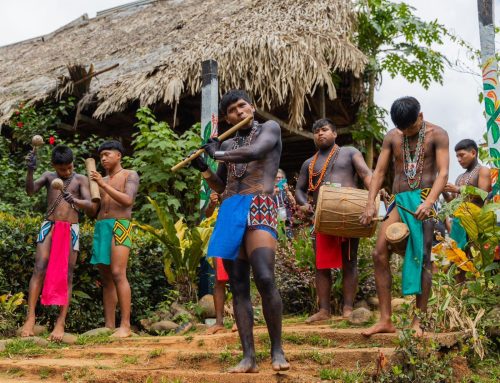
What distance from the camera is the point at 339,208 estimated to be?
544 cm

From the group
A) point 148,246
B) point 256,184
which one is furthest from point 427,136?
point 148,246

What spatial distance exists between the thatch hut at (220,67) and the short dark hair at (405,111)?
4.90 metres

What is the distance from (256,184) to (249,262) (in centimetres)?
46

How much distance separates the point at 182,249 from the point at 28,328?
6.24 feet

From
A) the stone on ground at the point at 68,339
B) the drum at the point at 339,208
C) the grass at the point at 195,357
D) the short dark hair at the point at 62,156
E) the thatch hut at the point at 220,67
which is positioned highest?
the thatch hut at the point at 220,67

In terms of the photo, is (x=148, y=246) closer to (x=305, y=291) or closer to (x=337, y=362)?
(x=305, y=291)

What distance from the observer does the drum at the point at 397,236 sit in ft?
14.5

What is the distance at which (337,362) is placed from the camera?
Result: 13.3 ft

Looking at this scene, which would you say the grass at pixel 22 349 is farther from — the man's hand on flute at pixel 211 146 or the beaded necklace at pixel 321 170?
the beaded necklace at pixel 321 170

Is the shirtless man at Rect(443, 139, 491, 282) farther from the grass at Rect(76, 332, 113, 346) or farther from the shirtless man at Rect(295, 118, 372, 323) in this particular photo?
the grass at Rect(76, 332, 113, 346)

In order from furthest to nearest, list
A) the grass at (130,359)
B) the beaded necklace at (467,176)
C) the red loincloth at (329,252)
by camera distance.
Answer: the beaded necklace at (467,176) < the red loincloth at (329,252) < the grass at (130,359)

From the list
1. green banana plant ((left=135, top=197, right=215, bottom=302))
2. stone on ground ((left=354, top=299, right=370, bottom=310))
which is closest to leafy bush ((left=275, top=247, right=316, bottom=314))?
stone on ground ((left=354, top=299, right=370, bottom=310))

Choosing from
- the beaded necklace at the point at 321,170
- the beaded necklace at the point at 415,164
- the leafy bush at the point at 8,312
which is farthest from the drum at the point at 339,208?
the leafy bush at the point at 8,312

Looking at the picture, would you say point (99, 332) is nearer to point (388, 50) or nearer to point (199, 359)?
point (199, 359)
